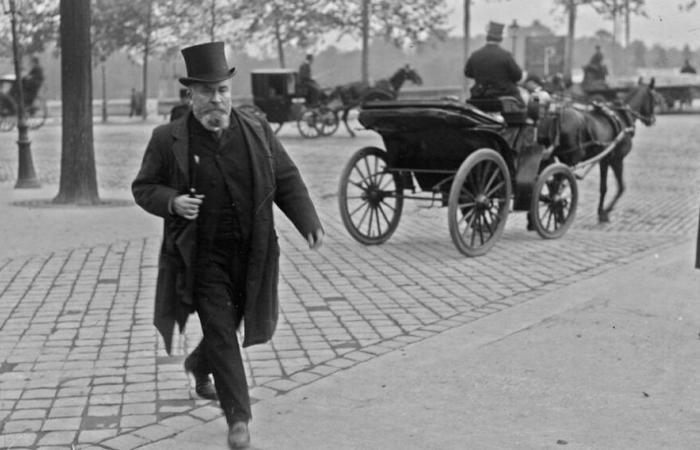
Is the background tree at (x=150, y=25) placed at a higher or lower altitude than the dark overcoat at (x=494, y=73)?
higher

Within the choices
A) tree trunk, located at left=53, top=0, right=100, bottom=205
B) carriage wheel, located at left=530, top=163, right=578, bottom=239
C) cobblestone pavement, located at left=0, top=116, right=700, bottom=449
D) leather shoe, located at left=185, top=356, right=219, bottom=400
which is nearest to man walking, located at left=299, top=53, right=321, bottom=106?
cobblestone pavement, located at left=0, top=116, right=700, bottom=449

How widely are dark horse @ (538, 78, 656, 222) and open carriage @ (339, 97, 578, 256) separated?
0.85m

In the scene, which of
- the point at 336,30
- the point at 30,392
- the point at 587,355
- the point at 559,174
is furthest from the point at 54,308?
the point at 336,30

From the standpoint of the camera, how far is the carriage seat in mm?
9891

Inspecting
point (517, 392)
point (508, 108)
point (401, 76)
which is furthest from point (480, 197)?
point (401, 76)

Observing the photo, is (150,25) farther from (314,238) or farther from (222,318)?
(222,318)

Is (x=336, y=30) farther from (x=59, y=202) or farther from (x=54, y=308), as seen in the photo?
(x=54, y=308)

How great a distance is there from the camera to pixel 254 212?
4.34 metres

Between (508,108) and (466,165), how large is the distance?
1134 mm

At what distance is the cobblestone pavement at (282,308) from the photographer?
4.85m

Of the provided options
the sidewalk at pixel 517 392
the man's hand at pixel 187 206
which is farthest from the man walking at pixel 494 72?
the man's hand at pixel 187 206

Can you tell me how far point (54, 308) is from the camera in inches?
278

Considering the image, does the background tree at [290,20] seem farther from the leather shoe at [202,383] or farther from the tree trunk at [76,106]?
the leather shoe at [202,383]

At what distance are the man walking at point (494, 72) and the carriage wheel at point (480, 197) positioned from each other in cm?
108
